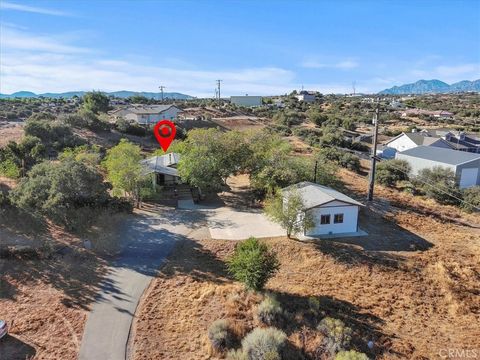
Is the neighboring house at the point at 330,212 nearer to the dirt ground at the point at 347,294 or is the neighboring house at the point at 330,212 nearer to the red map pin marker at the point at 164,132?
the dirt ground at the point at 347,294

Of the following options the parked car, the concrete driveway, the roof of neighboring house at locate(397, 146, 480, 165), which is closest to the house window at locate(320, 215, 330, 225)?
the concrete driveway

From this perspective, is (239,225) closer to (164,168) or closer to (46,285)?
(164,168)

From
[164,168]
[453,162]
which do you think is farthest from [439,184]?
[164,168]

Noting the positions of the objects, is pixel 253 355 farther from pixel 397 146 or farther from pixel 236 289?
pixel 397 146

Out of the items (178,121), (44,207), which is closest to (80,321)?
(44,207)

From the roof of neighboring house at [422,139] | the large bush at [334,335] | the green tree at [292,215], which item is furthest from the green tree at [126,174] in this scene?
the roof of neighboring house at [422,139]
